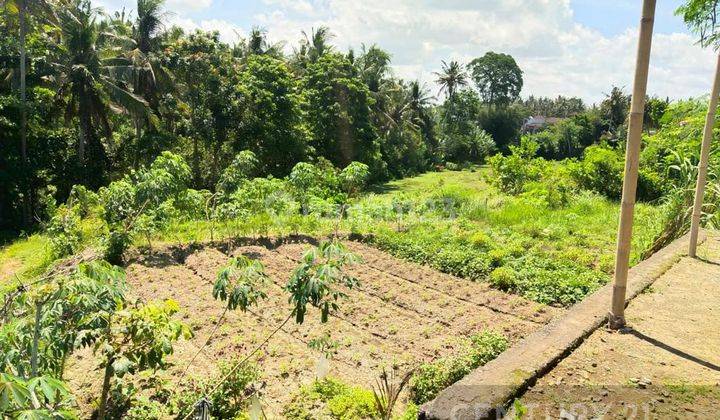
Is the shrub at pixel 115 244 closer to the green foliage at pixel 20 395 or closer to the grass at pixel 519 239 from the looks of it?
the grass at pixel 519 239

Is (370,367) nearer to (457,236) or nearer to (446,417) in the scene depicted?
(446,417)

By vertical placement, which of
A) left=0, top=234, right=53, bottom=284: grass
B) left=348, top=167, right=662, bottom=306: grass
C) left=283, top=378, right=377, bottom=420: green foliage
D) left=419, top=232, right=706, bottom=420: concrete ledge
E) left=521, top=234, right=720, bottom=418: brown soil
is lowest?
left=0, top=234, right=53, bottom=284: grass

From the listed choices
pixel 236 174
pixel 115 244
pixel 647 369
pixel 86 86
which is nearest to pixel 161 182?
pixel 115 244

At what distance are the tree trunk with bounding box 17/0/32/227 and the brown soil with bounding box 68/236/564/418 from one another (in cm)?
956

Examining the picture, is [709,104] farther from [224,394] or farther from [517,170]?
[517,170]

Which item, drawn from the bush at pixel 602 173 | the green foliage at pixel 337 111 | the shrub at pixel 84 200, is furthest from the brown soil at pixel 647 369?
the green foliage at pixel 337 111

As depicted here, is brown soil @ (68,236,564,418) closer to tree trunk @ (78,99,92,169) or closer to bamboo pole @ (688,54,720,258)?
bamboo pole @ (688,54,720,258)

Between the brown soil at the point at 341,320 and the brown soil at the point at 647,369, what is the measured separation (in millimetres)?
1629

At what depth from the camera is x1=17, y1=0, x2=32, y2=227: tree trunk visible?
48.7ft

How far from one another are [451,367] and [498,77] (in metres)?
46.4

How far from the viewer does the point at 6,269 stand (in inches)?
451

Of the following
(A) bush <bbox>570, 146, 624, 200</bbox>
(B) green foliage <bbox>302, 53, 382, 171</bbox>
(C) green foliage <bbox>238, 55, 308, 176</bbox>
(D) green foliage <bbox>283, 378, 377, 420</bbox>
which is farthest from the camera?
(B) green foliage <bbox>302, 53, 382, 171</bbox>

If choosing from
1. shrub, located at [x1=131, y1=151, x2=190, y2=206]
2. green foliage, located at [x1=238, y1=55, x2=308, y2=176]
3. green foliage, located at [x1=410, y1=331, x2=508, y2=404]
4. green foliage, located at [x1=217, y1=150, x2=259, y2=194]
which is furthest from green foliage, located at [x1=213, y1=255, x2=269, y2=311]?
green foliage, located at [x1=238, y1=55, x2=308, y2=176]

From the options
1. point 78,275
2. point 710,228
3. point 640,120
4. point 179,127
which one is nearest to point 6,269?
point 179,127
